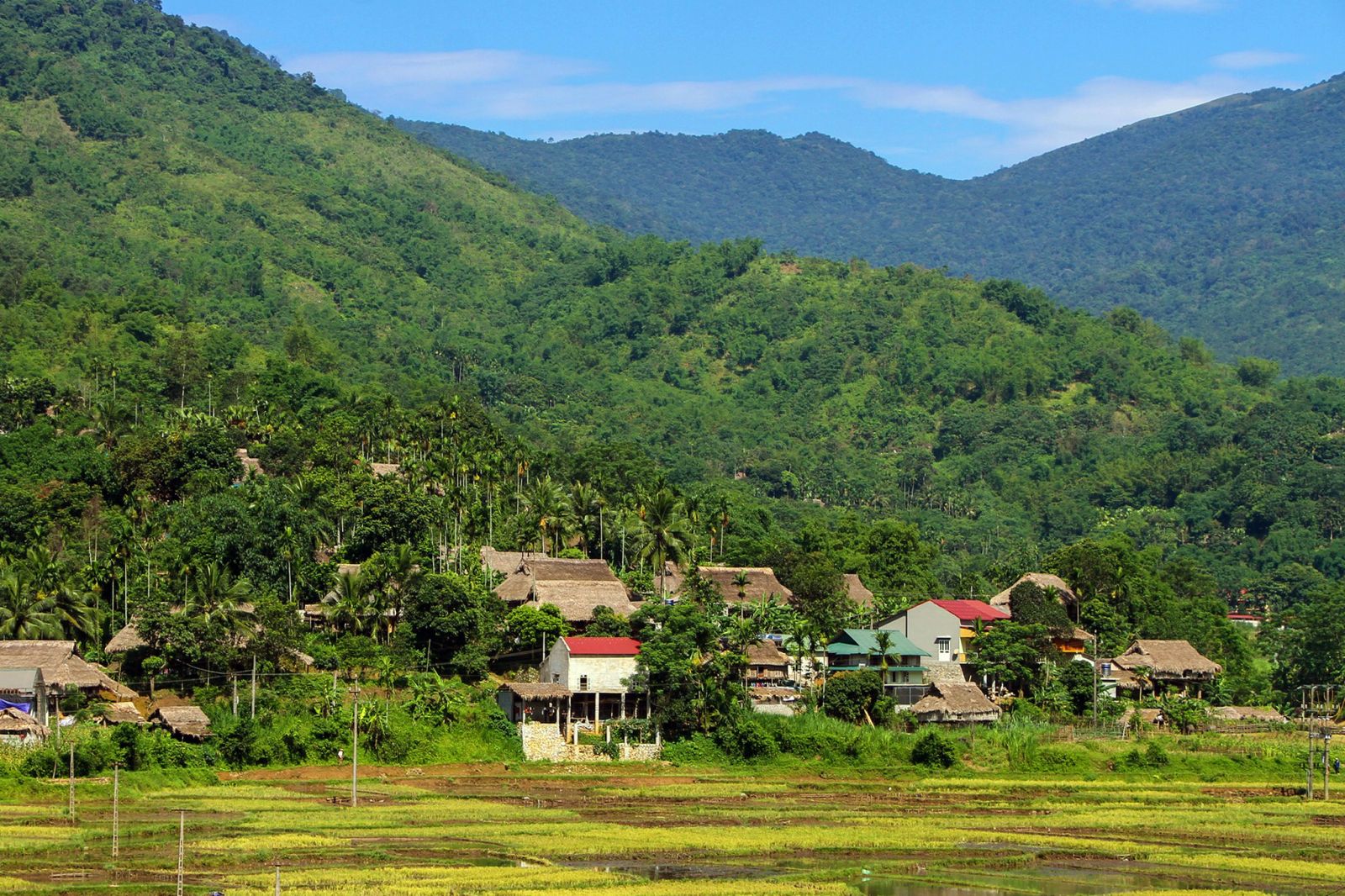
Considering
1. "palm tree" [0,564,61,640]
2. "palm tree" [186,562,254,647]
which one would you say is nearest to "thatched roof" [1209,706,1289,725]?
"palm tree" [186,562,254,647]

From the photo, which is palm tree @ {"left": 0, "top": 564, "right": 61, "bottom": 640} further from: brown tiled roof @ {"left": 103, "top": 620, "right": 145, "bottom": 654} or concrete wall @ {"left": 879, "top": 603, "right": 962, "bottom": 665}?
concrete wall @ {"left": 879, "top": 603, "right": 962, "bottom": 665}

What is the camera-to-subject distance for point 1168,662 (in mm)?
106125

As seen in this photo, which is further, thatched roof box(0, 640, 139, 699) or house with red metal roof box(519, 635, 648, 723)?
house with red metal roof box(519, 635, 648, 723)

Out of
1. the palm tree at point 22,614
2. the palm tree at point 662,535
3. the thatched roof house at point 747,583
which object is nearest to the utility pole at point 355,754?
the palm tree at point 22,614

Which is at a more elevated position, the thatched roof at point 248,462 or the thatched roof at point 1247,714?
the thatched roof at point 248,462

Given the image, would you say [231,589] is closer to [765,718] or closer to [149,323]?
[765,718]

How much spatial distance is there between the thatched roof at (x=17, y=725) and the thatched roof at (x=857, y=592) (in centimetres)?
5046

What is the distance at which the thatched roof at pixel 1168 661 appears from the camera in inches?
4149

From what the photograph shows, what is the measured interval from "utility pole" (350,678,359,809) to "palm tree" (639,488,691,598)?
77.0ft

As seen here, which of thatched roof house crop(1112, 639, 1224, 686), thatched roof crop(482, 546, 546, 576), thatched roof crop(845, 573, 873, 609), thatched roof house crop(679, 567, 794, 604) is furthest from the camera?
thatched roof crop(845, 573, 873, 609)

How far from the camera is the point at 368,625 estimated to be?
304 feet

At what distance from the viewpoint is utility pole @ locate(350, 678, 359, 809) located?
70.5 metres

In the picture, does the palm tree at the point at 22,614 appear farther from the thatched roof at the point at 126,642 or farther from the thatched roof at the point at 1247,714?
Result: the thatched roof at the point at 1247,714

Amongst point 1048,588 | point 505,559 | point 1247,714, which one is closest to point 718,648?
point 505,559
